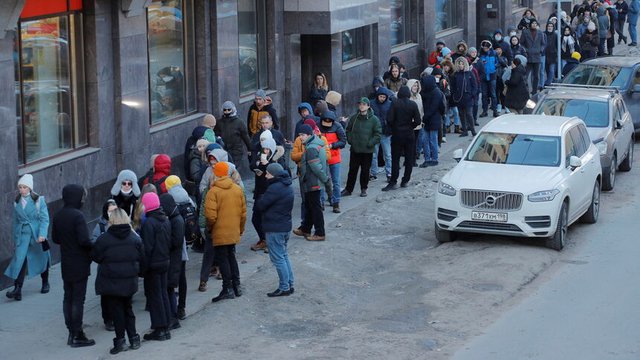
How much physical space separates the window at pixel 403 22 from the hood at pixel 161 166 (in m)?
16.4

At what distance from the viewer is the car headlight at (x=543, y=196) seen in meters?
16.6

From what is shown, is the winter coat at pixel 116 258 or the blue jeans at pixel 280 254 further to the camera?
the blue jeans at pixel 280 254

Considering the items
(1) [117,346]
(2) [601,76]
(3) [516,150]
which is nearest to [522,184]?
(3) [516,150]

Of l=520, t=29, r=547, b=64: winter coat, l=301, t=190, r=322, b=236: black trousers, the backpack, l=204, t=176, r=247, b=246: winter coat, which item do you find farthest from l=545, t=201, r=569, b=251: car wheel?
l=520, t=29, r=547, b=64: winter coat

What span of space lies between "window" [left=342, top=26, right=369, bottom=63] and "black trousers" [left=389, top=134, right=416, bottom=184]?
6.46 m

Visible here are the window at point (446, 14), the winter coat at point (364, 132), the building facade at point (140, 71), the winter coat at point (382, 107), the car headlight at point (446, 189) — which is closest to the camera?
the building facade at point (140, 71)

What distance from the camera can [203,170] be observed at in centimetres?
1612

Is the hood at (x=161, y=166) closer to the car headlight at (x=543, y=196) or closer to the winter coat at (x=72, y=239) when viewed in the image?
the winter coat at (x=72, y=239)

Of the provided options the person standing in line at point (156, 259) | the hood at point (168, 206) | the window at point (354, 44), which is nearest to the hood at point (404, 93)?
the window at point (354, 44)

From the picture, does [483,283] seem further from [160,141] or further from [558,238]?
[160,141]

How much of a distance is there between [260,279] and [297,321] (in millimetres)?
1624

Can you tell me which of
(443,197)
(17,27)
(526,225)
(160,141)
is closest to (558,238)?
(526,225)

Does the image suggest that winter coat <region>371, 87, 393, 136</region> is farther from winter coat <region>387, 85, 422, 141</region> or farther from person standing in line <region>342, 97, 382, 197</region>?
person standing in line <region>342, 97, 382, 197</region>

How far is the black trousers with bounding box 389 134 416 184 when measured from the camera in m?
20.8
